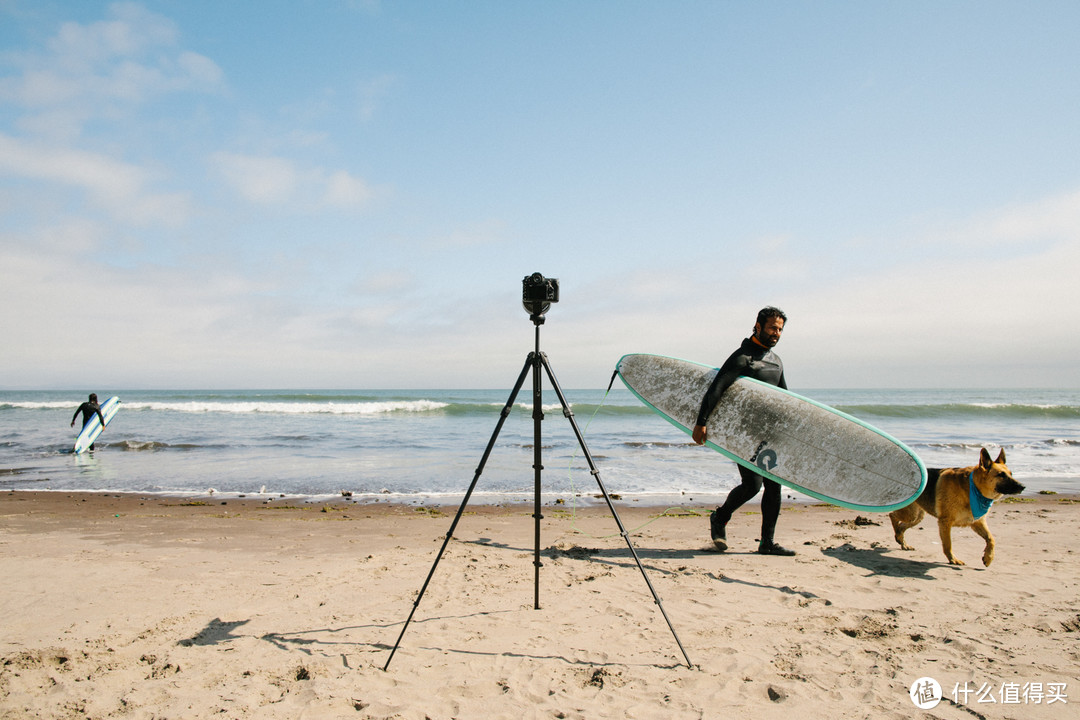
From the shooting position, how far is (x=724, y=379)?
13.8 ft

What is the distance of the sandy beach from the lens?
2.30m

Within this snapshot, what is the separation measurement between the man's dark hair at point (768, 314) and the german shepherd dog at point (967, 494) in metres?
1.60

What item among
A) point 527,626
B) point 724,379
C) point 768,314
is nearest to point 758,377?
point 724,379

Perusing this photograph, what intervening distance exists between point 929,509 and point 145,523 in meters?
7.36

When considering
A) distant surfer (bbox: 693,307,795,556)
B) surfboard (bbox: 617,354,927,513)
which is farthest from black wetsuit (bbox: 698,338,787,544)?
surfboard (bbox: 617,354,927,513)

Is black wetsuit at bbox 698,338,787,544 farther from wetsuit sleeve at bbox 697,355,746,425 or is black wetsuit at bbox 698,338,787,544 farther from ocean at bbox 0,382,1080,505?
ocean at bbox 0,382,1080,505

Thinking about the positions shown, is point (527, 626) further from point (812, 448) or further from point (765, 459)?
point (812, 448)

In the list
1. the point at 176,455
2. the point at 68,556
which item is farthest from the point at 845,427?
the point at 176,455

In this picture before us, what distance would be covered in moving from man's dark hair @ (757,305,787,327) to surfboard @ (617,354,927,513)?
556mm

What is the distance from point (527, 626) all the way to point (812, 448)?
2653 millimetres

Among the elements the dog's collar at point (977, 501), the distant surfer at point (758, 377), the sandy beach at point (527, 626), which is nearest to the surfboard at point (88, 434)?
the sandy beach at point (527, 626)

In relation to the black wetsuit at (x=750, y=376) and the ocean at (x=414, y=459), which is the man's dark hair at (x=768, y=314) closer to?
the black wetsuit at (x=750, y=376)

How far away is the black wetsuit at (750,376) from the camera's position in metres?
4.16

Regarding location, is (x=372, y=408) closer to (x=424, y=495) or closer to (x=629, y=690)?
(x=424, y=495)
